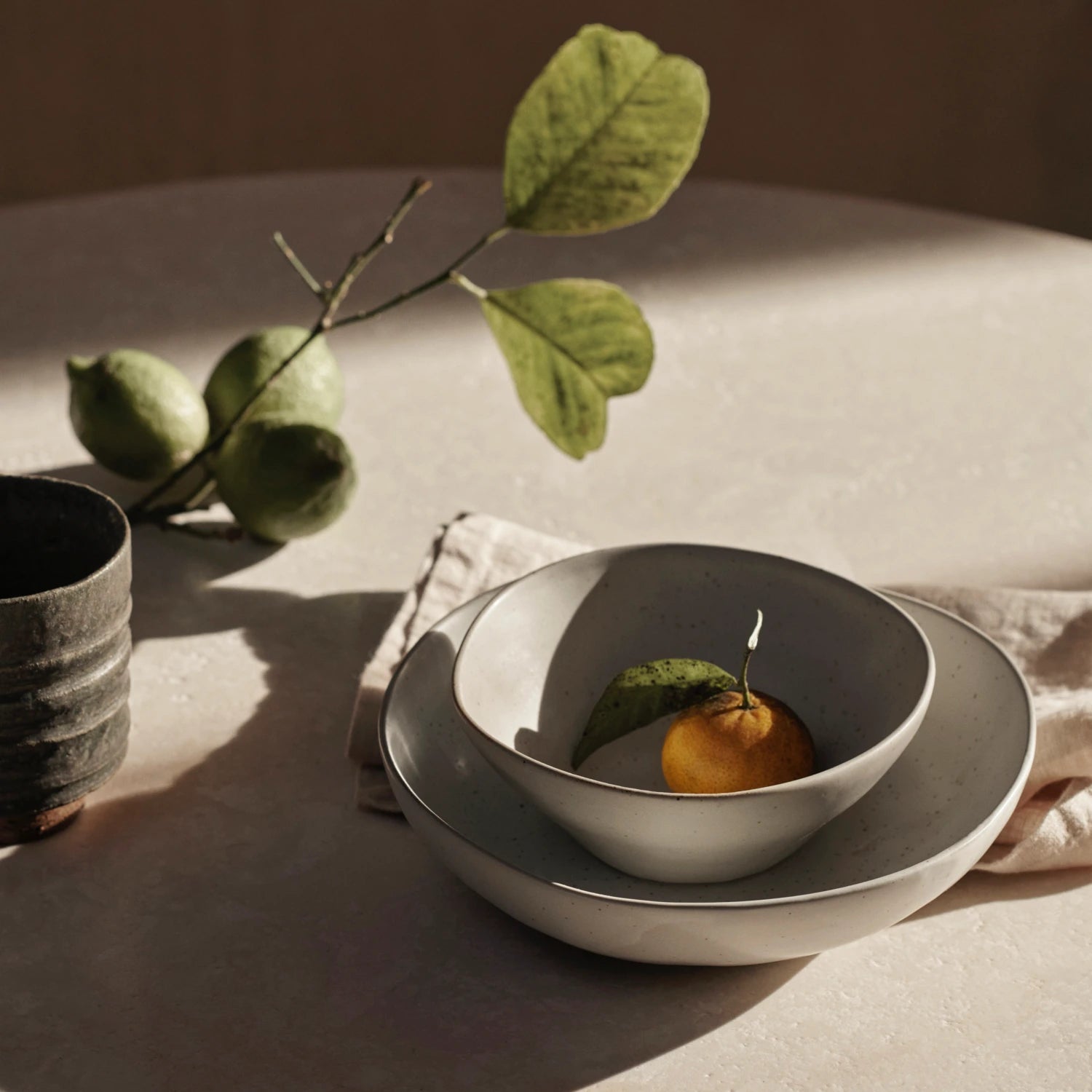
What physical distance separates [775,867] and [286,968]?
20cm

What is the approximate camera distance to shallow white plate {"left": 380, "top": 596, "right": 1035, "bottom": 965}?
0.48 metres

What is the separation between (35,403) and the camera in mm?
1032

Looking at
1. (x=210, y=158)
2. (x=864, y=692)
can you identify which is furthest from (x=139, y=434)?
(x=210, y=158)

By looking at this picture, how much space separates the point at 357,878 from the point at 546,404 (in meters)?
0.25

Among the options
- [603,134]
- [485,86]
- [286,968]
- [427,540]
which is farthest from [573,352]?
[485,86]

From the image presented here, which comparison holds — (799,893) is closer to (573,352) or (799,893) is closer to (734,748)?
(734,748)

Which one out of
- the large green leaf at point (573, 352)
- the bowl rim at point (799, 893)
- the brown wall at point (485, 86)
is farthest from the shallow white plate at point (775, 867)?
the brown wall at point (485, 86)

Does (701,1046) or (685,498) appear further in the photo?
(685,498)

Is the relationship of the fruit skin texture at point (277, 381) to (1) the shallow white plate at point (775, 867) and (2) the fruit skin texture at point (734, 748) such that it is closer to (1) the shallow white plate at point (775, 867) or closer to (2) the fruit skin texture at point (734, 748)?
(1) the shallow white plate at point (775, 867)

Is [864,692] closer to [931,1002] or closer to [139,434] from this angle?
[931,1002]

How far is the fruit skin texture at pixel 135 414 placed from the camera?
838mm

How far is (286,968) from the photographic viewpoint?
542 millimetres

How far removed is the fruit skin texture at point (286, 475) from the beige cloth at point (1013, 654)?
7 cm

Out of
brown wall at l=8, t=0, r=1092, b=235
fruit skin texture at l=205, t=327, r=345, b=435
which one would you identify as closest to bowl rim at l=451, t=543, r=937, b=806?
fruit skin texture at l=205, t=327, r=345, b=435
